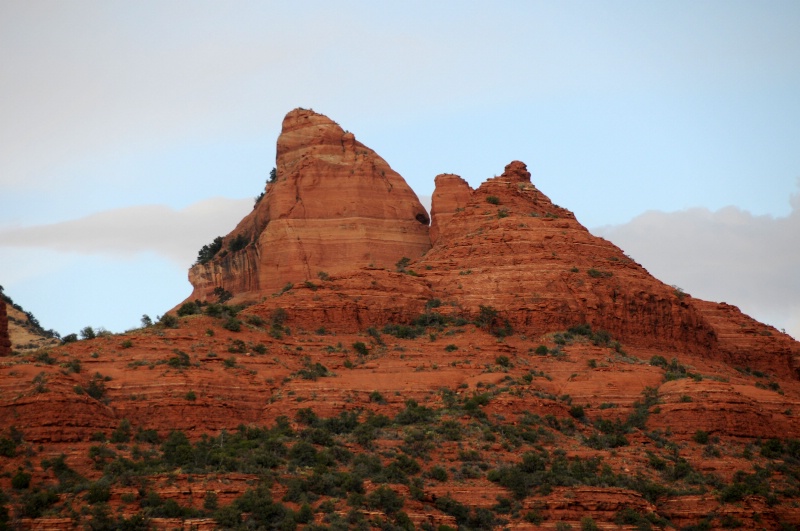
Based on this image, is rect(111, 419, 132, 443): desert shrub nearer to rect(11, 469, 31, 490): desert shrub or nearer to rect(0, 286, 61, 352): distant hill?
rect(11, 469, 31, 490): desert shrub

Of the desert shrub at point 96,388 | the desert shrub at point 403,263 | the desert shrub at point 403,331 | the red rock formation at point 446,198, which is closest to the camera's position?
the desert shrub at point 96,388

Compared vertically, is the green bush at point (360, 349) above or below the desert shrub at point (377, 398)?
above

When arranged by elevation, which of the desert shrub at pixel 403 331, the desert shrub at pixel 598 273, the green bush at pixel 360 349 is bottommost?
the green bush at pixel 360 349

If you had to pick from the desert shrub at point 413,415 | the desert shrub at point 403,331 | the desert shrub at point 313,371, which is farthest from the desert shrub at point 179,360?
the desert shrub at point 403,331

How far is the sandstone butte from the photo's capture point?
7225cm

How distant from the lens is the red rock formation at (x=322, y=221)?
107 metres

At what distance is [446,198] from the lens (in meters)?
111

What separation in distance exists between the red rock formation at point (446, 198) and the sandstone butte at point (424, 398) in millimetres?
3190

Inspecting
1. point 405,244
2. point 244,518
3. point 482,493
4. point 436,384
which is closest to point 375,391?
point 436,384

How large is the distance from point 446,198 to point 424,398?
1186 inches

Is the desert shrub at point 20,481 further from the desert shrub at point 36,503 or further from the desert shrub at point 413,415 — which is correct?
the desert shrub at point 413,415

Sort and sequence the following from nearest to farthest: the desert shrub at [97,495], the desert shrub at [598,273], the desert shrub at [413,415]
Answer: the desert shrub at [97,495], the desert shrub at [413,415], the desert shrub at [598,273]

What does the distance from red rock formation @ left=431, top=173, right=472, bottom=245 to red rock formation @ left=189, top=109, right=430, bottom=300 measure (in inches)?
56.6

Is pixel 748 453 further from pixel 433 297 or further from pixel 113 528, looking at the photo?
pixel 113 528
